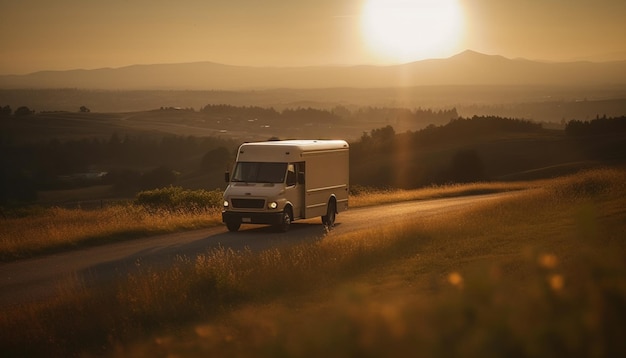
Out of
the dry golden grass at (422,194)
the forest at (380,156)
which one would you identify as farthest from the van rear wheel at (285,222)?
the forest at (380,156)

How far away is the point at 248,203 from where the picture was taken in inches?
1163

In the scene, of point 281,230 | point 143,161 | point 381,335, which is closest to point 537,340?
point 381,335

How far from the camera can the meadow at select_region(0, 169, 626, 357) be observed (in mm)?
4516

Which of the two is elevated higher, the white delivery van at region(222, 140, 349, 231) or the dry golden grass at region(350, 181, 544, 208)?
the white delivery van at region(222, 140, 349, 231)

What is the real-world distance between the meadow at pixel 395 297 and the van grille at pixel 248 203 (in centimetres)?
677

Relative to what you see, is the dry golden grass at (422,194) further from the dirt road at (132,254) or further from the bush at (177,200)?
the dirt road at (132,254)

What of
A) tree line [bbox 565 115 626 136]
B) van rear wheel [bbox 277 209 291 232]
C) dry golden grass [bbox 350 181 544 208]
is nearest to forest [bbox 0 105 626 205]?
tree line [bbox 565 115 626 136]

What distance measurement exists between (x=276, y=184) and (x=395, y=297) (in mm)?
18333

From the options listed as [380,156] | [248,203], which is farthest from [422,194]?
[380,156]

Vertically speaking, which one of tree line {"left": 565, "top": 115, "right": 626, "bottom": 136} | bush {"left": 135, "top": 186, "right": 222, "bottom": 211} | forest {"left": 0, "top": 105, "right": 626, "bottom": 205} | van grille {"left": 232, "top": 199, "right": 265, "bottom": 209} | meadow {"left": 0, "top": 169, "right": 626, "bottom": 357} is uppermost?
meadow {"left": 0, "top": 169, "right": 626, "bottom": 357}

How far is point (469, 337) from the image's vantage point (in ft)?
14.7

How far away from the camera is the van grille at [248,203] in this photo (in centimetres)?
2925

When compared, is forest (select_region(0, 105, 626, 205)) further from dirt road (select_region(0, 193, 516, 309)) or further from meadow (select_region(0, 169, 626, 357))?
meadow (select_region(0, 169, 626, 357))

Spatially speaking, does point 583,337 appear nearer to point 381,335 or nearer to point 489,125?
point 381,335
